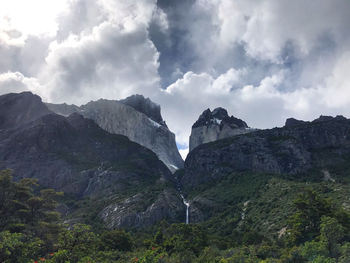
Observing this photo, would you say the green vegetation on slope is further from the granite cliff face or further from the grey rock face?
the granite cliff face

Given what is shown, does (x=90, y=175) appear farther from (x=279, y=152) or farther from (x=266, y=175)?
(x=279, y=152)

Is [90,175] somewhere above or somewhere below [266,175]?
above

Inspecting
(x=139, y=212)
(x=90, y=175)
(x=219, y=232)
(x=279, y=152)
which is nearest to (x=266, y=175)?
(x=279, y=152)

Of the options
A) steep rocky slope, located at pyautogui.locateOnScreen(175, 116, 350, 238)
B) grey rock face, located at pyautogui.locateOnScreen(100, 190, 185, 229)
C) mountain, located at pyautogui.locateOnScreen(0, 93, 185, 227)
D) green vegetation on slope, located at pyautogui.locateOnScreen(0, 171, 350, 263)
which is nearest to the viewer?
green vegetation on slope, located at pyautogui.locateOnScreen(0, 171, 350, 263)

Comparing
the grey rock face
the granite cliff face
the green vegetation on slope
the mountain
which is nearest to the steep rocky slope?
the granite cliff face

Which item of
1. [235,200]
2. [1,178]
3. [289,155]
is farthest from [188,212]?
[1,178]

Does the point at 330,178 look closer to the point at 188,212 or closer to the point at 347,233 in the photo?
the point at 188,212

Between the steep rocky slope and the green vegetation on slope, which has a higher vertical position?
the steep rocky slope

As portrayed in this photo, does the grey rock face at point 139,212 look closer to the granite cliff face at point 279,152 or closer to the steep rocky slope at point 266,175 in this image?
the steep rocky slope at point 266,175
